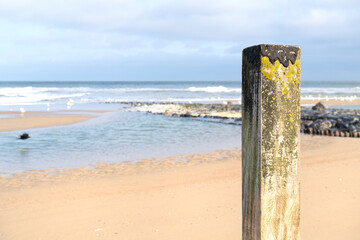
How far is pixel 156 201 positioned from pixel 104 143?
5.57 metres

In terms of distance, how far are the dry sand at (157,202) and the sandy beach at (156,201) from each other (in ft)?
0.04

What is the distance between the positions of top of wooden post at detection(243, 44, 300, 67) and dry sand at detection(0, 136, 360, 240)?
2.62 metres

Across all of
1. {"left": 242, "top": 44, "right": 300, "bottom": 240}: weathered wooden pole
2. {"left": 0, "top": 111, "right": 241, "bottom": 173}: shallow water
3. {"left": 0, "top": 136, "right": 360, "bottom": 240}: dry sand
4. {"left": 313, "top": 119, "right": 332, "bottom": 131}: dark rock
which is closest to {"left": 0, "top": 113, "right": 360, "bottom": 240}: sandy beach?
{"left": 0, "top": 136, "right": 360, "bottom": 240}: dry sand

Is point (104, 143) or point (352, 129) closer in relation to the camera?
point (104, 143)

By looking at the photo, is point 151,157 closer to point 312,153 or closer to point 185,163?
point 185,163

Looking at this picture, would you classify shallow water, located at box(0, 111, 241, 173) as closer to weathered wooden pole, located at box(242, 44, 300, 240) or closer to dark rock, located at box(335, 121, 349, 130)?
dark rock, located at box(335, 121, 349, 130)

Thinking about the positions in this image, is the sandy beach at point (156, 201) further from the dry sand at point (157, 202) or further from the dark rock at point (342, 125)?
the dark rock at point (342, 125)

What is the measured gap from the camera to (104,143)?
1036 cm

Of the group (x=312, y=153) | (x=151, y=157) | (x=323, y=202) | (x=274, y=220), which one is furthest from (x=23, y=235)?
(x=312, y=153)

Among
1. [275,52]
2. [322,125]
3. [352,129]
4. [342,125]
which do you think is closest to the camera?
[275,52]

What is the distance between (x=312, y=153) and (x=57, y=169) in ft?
19.3

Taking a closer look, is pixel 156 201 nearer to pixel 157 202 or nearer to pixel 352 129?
pixel 157 202

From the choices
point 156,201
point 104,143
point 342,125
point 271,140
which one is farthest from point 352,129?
point 271,140

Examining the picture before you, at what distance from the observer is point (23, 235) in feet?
13.4
